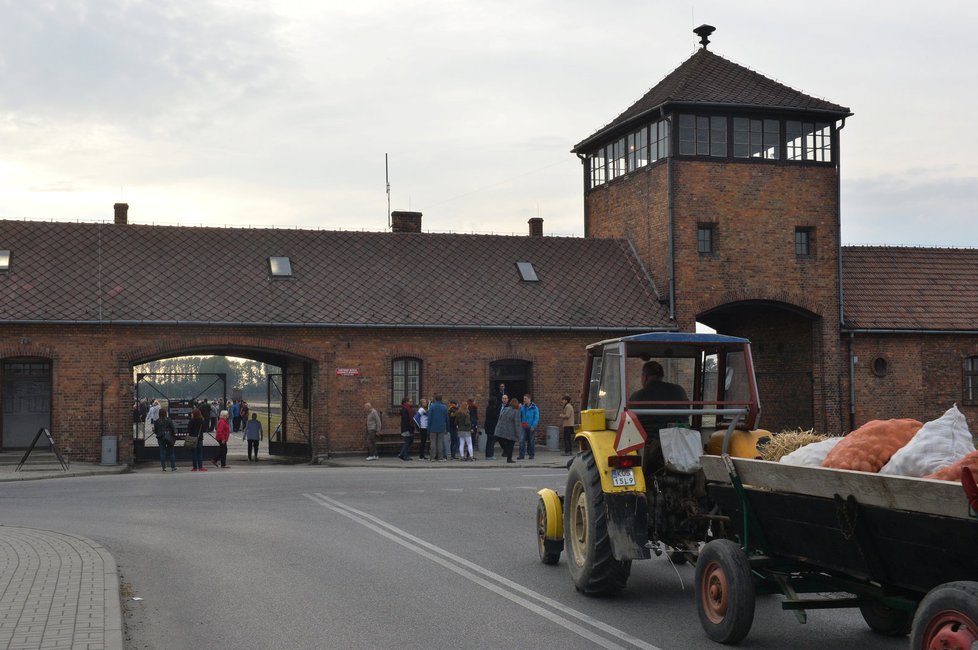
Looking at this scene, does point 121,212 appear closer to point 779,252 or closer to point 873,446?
point 779,252

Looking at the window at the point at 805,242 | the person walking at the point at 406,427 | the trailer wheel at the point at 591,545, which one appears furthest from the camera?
the window at the point at 805,242

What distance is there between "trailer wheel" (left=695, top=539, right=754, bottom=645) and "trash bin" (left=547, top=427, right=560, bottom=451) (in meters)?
24.3

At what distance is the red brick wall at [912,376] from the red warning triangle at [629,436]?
27.0 meters

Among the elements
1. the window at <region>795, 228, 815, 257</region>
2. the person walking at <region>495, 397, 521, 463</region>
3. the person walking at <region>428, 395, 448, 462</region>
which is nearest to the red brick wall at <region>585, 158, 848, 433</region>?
the window at <region>795, 228, 815, 257</region>

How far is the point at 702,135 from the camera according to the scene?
1304 inches

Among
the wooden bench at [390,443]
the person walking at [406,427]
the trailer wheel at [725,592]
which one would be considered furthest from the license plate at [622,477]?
→ the wooden bench at [390,443]

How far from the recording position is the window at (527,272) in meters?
33.9

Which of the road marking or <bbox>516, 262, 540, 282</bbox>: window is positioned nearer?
the road marking

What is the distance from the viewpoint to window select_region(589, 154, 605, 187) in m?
37.5

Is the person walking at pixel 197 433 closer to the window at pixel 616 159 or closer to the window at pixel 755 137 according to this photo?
the window at pixel 616 159

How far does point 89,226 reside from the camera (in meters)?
32.3

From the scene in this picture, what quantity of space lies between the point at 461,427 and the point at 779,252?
11836 millimetres

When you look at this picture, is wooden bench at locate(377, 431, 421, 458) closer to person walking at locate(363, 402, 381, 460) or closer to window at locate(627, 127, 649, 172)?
person walking at locate(363, 402, 381, 460)

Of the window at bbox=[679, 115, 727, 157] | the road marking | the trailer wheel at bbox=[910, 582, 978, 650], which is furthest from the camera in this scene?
the window at bbox=[679, 115, 727, 157]
